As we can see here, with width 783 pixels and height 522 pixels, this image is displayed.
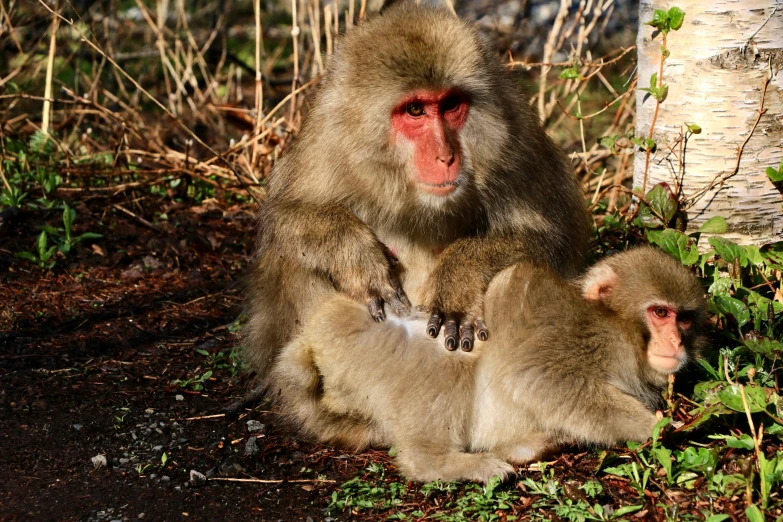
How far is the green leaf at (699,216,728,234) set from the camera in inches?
174

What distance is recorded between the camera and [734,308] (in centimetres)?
395

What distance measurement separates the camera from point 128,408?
13.7 ft

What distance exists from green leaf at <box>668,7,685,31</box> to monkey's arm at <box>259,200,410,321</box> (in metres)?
A: 1.71

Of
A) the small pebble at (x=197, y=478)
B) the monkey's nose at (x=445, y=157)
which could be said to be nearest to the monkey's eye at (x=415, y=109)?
the monkey's nose at (x=445, y=157)

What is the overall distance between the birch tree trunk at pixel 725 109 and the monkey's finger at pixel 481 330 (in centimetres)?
137

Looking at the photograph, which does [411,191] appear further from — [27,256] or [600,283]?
[27,256]

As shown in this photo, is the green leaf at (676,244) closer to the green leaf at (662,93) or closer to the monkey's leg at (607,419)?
the green leaf at (662,93)

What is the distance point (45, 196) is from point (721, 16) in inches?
166

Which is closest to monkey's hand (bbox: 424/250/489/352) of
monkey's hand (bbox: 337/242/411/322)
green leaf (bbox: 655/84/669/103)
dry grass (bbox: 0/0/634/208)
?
monkey's hand (bbox: 337/242/411/322)

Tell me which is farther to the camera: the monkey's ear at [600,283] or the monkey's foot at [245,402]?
the monkey's foot at [245,402]

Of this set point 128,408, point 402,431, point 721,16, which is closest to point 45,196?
point 128,408

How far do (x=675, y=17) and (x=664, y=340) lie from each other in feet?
5.31

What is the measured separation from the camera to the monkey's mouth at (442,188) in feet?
12.4

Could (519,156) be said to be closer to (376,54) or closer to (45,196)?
(376,54)
